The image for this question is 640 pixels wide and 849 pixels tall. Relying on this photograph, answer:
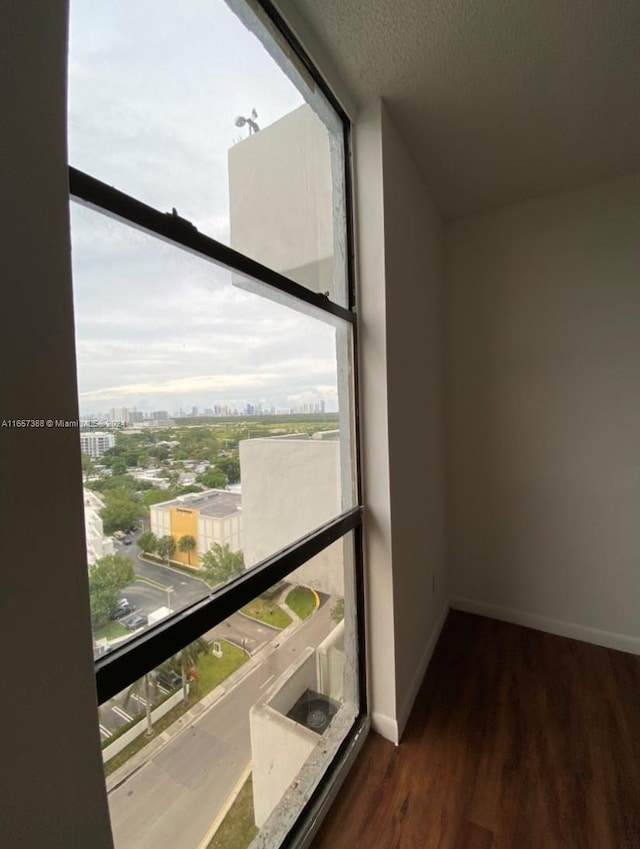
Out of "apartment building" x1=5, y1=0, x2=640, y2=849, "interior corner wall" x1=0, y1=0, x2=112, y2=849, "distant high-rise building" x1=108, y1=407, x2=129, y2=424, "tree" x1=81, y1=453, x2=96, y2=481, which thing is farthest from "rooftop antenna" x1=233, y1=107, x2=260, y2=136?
"tree" x1=81, y1=453, x2=96, y2=481

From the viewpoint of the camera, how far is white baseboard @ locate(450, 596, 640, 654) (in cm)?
205

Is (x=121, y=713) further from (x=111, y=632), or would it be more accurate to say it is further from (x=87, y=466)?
(x=87, y=466)

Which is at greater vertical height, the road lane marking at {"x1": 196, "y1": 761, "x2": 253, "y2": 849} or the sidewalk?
the sidewalk

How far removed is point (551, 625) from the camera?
222cm

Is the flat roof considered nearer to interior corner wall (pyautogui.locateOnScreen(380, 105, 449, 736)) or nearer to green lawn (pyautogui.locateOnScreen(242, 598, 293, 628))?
green lawn (pyautogui.locateOnScreen(242, 598, 293, 628))

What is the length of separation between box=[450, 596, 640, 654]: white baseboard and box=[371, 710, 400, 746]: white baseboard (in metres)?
1.20

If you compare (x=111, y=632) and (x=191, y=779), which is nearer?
(x=111, y=632)

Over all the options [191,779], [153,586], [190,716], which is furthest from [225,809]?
[153,586]

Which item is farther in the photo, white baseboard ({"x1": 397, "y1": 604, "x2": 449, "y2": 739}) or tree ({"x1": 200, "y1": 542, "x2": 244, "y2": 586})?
white baseboard ({"x1": 397, "y1": 604, "x2": 449, "y2": 739})

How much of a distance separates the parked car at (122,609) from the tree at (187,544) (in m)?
0.14

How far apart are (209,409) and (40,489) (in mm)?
465

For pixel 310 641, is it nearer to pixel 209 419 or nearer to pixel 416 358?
pixel 209 419

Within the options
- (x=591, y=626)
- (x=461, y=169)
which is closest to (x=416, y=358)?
(x=461, y=169)

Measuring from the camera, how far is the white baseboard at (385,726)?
1.48 meters
